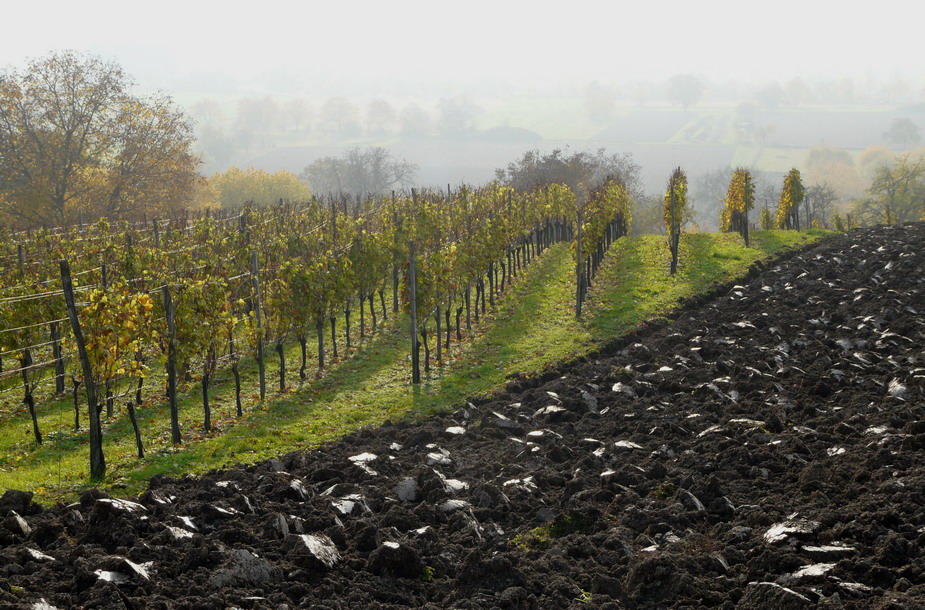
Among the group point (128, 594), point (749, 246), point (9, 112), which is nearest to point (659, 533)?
point (128, 594)

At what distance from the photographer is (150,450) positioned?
50.6 feet

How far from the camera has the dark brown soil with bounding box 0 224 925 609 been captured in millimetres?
8641

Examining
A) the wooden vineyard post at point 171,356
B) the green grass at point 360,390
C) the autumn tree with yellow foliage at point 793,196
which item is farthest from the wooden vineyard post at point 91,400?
the autumn tree with yellow foliage at point 793,196

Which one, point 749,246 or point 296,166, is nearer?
point 749,246

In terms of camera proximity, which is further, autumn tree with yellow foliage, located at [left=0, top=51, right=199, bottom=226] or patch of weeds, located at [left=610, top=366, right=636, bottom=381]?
autumn tree with yellow foliage, located at [left=0, top=51, right=199, bottom=226]

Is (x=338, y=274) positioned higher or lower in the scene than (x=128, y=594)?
higher

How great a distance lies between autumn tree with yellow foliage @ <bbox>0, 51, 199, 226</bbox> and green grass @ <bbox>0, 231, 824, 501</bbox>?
33.1 m

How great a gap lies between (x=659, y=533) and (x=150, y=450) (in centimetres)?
989

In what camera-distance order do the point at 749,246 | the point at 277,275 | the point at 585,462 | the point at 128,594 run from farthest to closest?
the point at 749,246 → the point at 277,275 → the point at 585,462 → the point at 128,594

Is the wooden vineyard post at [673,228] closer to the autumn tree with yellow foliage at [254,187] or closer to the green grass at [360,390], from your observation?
the green grass at [360,390]

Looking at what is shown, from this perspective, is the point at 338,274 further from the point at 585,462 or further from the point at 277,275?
the point at 585,462

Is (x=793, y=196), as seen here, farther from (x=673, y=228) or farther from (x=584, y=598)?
(x=584, y=598)

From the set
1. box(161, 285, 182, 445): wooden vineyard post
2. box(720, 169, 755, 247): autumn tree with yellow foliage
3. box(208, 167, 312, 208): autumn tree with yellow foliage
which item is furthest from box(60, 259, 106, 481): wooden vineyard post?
box(208, 167, 312, 208): autumn tree with yellow foliage

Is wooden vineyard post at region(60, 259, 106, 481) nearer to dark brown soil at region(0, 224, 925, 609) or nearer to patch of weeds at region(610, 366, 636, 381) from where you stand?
dark brown soil at region(0, 224, 925, 609)
